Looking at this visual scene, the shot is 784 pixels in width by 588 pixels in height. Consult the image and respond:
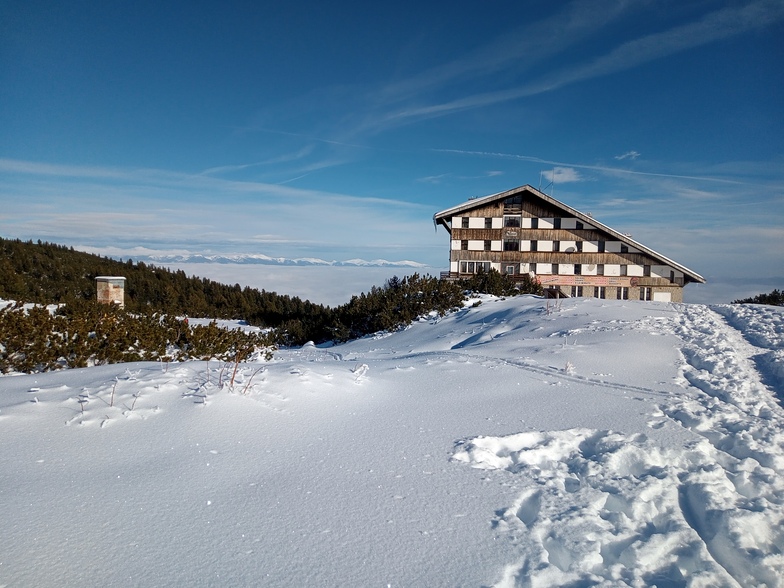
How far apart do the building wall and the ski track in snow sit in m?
25.3

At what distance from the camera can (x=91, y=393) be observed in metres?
4.77

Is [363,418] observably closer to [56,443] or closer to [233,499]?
[233,499]

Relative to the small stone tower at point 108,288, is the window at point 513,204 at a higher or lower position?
Result: higher

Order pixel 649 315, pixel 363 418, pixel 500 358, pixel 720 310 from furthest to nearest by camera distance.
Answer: pixel 720 310 < pixel 649 315 < pixel 500 358 < pixel 363 418

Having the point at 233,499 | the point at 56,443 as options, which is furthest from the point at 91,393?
the point at 233,499

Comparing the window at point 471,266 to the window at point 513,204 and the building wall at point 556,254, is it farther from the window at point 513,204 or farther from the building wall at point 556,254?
the window at point 513,204

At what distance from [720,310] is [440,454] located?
13.7m

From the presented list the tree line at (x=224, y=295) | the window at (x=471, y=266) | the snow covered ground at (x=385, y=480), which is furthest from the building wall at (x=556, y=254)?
the snow covered ground at (x=385, y=480)

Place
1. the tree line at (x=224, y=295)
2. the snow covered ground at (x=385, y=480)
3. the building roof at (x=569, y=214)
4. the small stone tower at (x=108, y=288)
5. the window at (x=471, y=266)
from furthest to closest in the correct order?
the window at (x=471, y=266) < the building roof at (x=569, y=214) < the tree line at (x=224, y=295) < the small stone tower at (x=108, y=288) < the snow covered ground at (x=385, y=480)

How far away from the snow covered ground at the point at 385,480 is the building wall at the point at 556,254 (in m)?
24.1

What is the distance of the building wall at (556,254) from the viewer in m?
28.6

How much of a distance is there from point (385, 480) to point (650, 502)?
6.23 ft

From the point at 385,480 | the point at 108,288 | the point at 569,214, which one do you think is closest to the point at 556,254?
the point at 569,214

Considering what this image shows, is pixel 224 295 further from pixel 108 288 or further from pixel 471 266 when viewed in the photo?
pixel 471 266
